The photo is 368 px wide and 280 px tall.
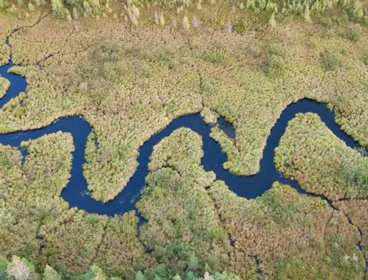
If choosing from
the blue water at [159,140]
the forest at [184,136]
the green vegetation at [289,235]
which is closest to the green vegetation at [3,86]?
the forest at [184,136]

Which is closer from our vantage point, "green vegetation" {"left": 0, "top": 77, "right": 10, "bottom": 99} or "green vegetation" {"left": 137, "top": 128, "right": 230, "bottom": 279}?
"green vegetation" {"left": 137, "top": 128, "right": 230, "bottom": 279}

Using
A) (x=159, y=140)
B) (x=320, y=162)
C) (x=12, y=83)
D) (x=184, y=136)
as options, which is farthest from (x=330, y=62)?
(x=12, y=83)

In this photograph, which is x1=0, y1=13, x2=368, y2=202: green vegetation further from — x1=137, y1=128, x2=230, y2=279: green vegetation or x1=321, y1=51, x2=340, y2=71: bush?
x1=137, y1=128, x2=230, y2=279: green vegetation

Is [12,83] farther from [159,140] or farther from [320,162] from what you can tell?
[320,162]

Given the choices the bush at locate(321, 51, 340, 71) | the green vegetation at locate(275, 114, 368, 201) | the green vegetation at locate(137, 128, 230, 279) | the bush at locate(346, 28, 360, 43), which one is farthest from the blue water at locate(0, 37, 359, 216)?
the bush at locate(346, 28, 360, 43)

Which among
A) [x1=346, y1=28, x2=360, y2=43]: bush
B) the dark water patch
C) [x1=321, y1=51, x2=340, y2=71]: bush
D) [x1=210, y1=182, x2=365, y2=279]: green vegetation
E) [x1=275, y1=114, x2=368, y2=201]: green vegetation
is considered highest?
[x1=346, y1=28, x2=360, y2=43]: bush
